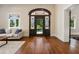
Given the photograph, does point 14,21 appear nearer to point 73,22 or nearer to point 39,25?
point 39,25

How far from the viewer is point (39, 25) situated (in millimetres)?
15906

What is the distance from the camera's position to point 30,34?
15453 mm

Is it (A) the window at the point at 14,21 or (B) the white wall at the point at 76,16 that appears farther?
(A) the window at the point at 14,21

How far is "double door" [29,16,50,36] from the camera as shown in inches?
615

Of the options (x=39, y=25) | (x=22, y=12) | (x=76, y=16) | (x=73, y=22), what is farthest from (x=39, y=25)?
(x=76, y=16)

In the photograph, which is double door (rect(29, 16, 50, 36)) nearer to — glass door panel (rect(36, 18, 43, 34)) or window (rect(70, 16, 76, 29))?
glass door panel (rect(36, 18, 43, 34))

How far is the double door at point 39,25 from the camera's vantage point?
15627 millimetres

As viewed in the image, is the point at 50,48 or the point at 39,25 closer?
the point at 50,48

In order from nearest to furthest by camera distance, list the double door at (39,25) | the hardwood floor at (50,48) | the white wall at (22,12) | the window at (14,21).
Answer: the hardwood floor at (50,48)
the white wall at (22,12)
the window at (14,21)
the double door at (39,25)

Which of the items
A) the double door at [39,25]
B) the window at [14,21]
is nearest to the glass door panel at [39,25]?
the double door at [39,25]

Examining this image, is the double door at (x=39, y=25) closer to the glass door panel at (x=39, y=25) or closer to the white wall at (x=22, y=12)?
the glass door panel at (x=39, y=25)
